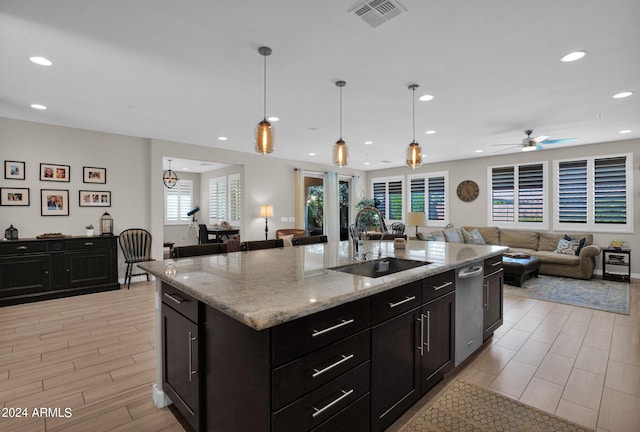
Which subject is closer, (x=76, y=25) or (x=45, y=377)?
(x=76, y=25)

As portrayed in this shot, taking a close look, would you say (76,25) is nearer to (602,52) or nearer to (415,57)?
(415,57)

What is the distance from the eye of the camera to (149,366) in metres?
2.65

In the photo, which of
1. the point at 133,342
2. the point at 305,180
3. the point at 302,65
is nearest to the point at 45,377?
the point at 133,342

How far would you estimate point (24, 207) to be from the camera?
4676mm

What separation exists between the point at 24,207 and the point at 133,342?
3.32m

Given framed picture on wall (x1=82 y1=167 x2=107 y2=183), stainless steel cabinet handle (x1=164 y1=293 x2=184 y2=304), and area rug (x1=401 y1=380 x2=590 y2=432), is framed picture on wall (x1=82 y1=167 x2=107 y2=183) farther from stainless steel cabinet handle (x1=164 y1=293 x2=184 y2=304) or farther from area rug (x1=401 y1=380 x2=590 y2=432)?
area rug (x1=401 y1=380 x2=590 y2=432)

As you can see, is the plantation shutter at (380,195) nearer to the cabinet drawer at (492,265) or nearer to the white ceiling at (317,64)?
the white ceiling at (317,64)

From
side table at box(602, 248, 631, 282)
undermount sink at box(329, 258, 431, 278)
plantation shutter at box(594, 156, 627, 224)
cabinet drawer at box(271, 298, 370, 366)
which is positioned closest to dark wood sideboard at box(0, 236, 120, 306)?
undermount sink at box(329, 258, 431, 278)

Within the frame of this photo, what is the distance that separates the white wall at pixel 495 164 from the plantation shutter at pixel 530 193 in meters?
0.19

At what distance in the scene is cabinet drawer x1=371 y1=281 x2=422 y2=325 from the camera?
1.66 meters

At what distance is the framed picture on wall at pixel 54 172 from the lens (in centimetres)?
480

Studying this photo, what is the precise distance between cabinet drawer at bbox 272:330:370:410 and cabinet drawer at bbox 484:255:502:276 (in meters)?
1.83

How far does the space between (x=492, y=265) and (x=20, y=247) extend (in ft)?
19.7

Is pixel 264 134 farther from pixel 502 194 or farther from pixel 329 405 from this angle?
pixel 502 194
